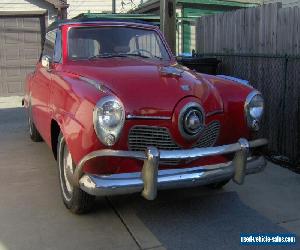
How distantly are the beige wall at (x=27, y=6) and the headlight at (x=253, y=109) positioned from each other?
10531 mm

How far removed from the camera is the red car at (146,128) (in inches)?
146

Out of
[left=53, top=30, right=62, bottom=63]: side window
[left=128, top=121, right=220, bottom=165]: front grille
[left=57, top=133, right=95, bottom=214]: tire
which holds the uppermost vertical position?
[left=53, top=30, right=62, bottom=63]: side window

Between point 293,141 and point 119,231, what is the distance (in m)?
3.13

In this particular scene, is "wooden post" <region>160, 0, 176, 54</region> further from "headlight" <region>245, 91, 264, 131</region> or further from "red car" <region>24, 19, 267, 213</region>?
"headlight" <region>245, 91, 264, 131</region>

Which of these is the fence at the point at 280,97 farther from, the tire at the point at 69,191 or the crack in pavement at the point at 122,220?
the tire at the point at 69,191

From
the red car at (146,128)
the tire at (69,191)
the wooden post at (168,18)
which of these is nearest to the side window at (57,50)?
the red car at (146,128)

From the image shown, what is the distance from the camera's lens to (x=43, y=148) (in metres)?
7.17

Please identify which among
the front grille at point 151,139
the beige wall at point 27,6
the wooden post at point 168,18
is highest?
the beige wall at point 27,6

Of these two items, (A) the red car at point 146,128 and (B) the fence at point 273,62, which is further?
(B) the fence at point 273,62

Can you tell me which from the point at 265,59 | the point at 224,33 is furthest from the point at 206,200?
the point at 224,33

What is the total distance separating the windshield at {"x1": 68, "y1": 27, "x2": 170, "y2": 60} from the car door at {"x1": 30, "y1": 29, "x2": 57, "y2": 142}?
432mm

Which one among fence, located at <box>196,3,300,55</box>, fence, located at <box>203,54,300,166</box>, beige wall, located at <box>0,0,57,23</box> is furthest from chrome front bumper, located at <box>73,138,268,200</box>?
beige wall, located at <box>0,0,57,23</box>

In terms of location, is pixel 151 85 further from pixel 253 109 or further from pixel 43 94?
pixel 43 94

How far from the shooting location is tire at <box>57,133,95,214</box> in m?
4.25
